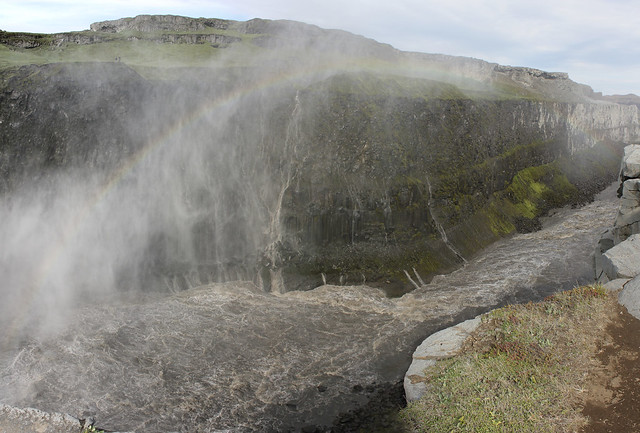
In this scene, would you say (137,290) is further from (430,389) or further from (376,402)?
(430,389)

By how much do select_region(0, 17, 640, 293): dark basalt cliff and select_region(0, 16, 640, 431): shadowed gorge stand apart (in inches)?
5.6

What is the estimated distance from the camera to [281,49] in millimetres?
53125

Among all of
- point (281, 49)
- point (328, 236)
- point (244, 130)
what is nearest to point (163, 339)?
point (328, 236)

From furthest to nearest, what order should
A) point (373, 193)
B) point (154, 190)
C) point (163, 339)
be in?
1. point (373, 193)
2. point (154, 190)
3. point (163, 339)

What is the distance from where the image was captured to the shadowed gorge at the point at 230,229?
72.5ft

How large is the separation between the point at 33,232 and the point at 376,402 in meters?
25.0

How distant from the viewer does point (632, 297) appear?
20.3 meters

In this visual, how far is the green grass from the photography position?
15.7 meters

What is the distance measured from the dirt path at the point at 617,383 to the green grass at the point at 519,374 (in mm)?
430

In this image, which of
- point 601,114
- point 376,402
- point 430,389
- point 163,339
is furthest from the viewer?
point 601,114

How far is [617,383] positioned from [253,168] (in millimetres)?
27067

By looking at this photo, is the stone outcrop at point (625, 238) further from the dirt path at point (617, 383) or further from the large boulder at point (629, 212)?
the dirt path at point (617, 383)

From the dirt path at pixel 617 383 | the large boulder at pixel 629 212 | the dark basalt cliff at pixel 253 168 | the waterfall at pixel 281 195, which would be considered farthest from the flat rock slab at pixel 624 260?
the waterfall at pixel 281 195

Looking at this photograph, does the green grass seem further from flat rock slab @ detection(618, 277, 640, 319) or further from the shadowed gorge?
the shadowed gorge
